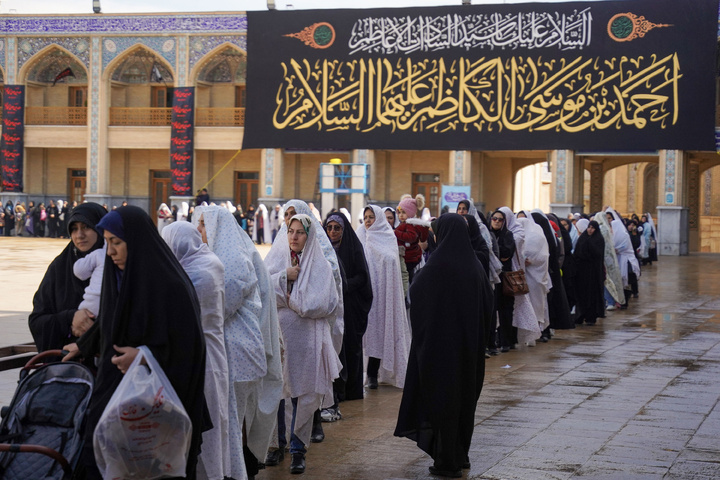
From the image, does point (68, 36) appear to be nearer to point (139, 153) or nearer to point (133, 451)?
point (139, 153)

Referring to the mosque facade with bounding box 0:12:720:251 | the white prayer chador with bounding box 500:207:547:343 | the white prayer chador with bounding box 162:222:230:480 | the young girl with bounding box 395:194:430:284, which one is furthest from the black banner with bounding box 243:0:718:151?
the white prayer chador with bounding box 162:222:230:480

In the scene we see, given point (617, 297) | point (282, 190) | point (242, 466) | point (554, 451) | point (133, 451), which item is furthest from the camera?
point (282, 190)

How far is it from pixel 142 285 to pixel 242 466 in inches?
35.7

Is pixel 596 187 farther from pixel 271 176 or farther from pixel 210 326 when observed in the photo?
pixel 210 326

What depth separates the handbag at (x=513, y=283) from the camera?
7102 millimetres

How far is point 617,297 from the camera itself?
10.1 metres

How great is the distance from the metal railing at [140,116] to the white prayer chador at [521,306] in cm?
1777

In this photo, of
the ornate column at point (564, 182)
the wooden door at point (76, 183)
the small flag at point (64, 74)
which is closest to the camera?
the ornate column at point (564, 182)

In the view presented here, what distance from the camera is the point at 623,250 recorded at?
1097 cm

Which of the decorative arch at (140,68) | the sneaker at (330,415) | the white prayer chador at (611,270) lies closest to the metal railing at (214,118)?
the decorative arch at (140,68)

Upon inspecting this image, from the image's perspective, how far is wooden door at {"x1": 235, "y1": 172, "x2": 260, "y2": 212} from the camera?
24609 millimetres

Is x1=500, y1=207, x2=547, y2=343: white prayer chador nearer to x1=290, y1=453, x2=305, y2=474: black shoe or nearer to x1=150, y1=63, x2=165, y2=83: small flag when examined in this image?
x1=290, y1=453, x2=305, y2=474: black shoe

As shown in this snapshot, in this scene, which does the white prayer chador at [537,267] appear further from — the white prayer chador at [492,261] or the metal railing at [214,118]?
the metal railing at [214,118]

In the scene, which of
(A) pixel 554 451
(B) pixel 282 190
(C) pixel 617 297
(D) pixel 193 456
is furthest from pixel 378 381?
(B) pixel 282 190
